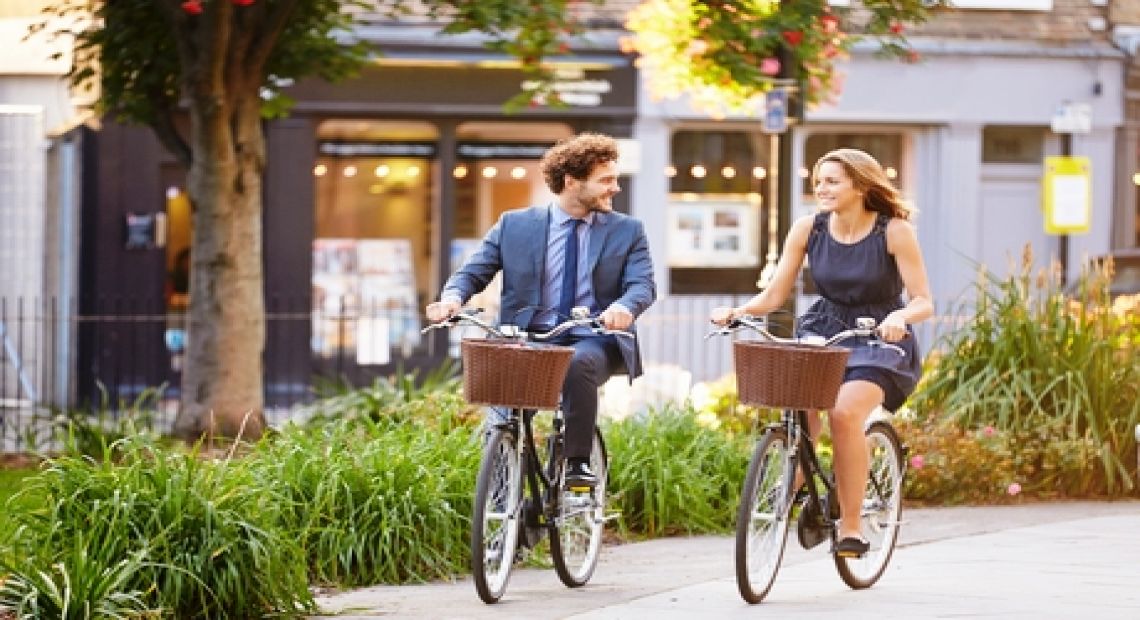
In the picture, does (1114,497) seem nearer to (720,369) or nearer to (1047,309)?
(1047,309)

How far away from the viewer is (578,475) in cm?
805

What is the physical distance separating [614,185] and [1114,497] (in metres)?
4.39

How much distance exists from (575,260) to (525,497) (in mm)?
861

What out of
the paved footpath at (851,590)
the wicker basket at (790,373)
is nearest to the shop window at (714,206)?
the paved footpath at (851,590)

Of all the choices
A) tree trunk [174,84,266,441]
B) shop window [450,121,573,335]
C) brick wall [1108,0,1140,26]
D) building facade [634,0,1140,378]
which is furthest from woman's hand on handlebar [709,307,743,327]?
brick wall [1108,0,1140,26]

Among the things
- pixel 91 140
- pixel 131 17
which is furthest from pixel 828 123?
pixel 131 17

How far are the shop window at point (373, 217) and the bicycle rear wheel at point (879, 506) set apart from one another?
12.4m

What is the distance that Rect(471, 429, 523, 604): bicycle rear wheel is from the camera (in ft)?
24.6

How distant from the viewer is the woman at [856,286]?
778 cm

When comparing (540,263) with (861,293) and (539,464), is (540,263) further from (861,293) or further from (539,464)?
(861,293)

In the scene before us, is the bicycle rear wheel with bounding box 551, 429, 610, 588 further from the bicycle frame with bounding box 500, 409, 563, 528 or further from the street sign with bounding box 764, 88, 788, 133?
the street sign with bounding box 764, 88, 788, 133

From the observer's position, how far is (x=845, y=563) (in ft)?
26.3

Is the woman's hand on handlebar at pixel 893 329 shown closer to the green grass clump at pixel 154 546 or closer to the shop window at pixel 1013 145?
the green grass clump at pixel 154 546

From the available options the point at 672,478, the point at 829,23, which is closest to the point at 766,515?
the point at 672,478
